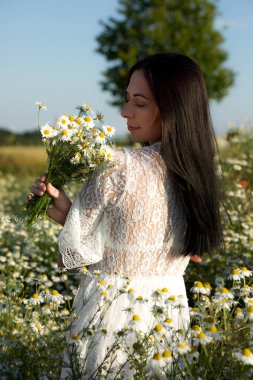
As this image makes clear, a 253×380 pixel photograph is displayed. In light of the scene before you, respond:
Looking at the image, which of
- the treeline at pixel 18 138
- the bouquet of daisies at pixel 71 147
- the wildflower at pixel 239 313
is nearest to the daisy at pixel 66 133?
the bouquet of daisies at pixel 71 147

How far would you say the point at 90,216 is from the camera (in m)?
2.34

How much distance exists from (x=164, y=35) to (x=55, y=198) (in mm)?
25310

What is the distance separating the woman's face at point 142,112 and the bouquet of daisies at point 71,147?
0.13 m

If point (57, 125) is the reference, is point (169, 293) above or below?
below

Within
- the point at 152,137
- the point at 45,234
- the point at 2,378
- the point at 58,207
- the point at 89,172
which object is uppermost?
the point at 152,137

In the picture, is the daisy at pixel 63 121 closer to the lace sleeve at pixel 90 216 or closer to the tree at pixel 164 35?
the lace sleeve at pixel 90 216

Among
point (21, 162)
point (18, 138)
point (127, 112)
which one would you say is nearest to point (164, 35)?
point (18, 138)

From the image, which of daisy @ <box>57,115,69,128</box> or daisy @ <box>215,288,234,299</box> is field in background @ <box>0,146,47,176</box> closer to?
daisy @ <box>57,115,69,128</box>

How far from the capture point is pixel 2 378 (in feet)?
8.56

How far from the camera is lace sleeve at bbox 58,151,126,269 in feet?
7.51

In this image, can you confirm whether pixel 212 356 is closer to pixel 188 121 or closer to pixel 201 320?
pixel 201 320

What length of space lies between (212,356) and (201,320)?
141 millimetres

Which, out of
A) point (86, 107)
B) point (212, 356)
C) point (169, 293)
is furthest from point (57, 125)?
point (212, 356)

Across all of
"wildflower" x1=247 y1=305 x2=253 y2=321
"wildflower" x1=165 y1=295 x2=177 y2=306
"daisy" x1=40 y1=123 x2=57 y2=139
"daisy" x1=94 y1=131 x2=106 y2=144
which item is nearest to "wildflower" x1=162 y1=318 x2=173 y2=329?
"wildflower" x1=165 y1=295 x2=177 y2=306
